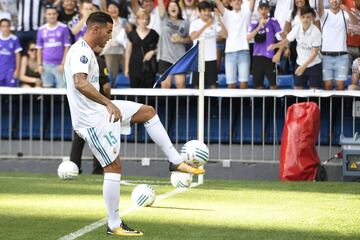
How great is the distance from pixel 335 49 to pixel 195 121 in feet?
10.2

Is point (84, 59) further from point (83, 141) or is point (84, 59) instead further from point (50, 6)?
point (50, 6)

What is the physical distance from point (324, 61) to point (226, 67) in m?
1.81

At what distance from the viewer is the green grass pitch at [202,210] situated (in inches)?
422

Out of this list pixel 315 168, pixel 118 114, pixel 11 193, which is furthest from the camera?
pixel 315 168

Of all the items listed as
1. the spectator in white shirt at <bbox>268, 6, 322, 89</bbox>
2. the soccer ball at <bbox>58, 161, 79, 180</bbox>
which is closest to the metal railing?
the spectator in white shirt at <bbox>268, 6, 322, 89</bbox>

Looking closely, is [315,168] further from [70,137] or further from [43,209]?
[43,209]

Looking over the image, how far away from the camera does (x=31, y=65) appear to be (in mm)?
20969

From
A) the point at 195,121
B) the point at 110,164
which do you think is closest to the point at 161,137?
the point at 110,164

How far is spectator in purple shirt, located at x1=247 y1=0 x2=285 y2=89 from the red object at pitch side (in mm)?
1133

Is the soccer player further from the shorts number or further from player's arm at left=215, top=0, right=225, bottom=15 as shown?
player's arm at left=215, top=0, right=225, bottom=15

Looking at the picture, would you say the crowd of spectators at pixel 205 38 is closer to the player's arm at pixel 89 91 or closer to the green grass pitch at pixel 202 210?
the green grass pitch at pixel 202 210

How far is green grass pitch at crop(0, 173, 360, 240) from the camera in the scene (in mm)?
10711

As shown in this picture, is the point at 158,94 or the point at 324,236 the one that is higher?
the point at 158,94

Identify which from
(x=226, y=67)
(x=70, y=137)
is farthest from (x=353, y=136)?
(x=70, y=137)
